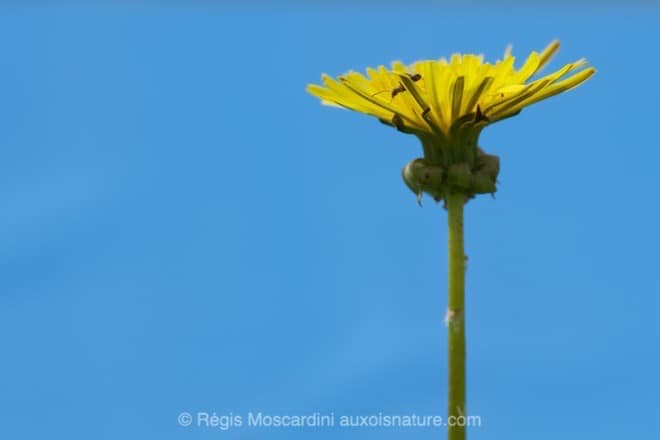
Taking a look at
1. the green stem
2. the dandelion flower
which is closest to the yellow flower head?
the dandelion flower

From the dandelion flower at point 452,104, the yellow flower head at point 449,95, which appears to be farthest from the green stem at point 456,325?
the yellow flower head at point 449,95

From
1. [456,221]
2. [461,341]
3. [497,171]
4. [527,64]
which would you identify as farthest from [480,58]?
[461,341]

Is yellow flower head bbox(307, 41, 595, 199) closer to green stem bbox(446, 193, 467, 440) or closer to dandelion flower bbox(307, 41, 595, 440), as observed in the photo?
dandelion flower bbox(307, 41, 595, 440)

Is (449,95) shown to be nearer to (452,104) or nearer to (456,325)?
(452,104)

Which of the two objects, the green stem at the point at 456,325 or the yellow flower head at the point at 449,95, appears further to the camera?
the yellow flower head at the point at 449,95

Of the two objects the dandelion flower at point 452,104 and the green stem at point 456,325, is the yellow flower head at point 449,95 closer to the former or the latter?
the dandelion flower at point 452,104

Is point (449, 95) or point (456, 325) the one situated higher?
point (449, 95)

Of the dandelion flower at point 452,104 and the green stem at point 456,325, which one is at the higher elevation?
the dandelion flower at point 452,104

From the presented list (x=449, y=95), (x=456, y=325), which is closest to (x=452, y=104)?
(x=449, y=95)
